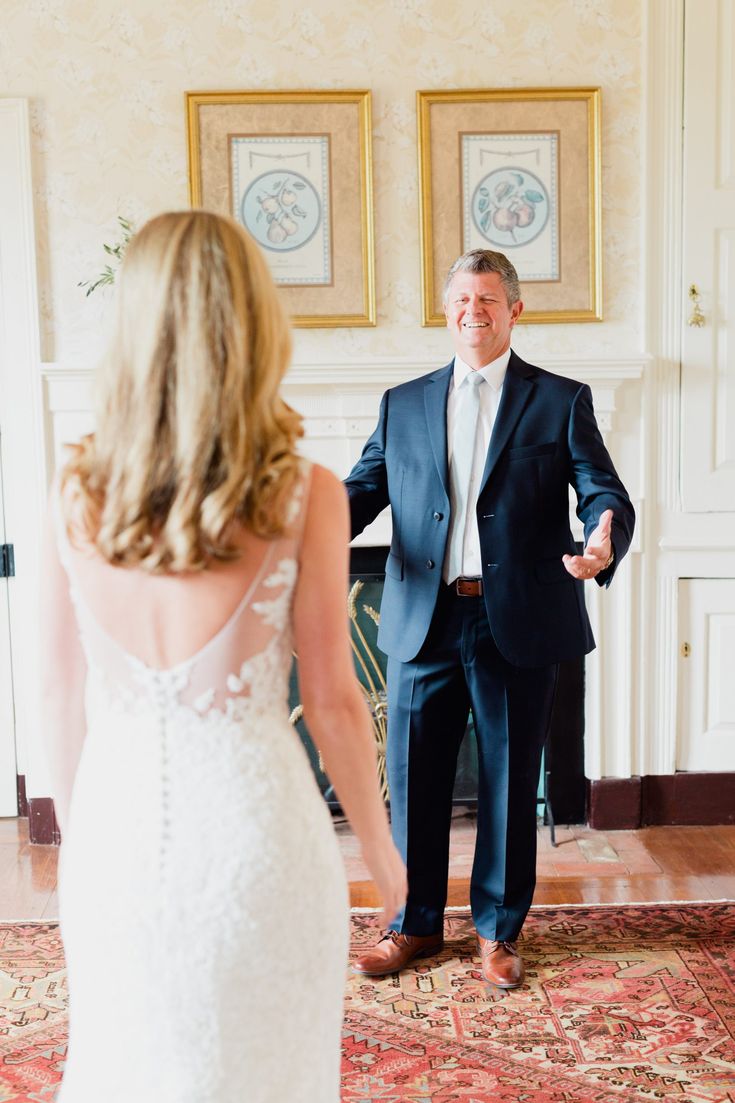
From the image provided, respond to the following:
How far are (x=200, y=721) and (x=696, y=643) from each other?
2.83 meters

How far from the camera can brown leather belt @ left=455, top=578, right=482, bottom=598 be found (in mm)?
2650

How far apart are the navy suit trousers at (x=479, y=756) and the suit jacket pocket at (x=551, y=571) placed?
0.15 metres

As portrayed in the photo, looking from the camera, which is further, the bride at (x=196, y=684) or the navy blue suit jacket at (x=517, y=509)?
the navy blue suit jacket at (x=517, y=509)

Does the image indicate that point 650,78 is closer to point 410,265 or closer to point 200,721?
point 410,265

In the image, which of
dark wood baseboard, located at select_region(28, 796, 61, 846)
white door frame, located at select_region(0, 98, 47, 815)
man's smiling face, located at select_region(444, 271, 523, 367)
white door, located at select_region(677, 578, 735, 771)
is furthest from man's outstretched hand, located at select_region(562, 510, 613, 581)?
dark wood baseboard, located at select_region(28, 796, 61, 846)

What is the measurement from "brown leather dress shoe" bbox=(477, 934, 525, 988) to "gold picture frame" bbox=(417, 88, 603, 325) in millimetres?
1939

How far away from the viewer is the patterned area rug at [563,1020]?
7.47ft

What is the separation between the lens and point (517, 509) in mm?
2623

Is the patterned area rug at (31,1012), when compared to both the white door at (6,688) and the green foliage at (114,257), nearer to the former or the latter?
the white door at (6,688)

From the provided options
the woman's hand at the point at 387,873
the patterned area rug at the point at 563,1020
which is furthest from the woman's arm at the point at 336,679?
the patterned area rug at the point at 563,1020

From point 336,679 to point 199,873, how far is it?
0.28 metres

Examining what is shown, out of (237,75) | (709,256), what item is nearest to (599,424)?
(709,256)

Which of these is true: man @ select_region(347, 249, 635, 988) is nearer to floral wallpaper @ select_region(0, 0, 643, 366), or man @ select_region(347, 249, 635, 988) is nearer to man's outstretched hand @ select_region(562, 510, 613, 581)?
man's outstretched hand @ select_region(562, 510, 613, 581)

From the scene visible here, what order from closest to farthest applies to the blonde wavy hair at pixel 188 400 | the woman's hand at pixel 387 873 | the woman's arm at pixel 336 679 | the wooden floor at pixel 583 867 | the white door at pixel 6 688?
the blonde wavy hair at pixel 188 400, the woman's arm at pixel 336 679, the woman's hand at pixel 387 873, the wooden floor at pixel 583 867, the white door at pixel 6 688
